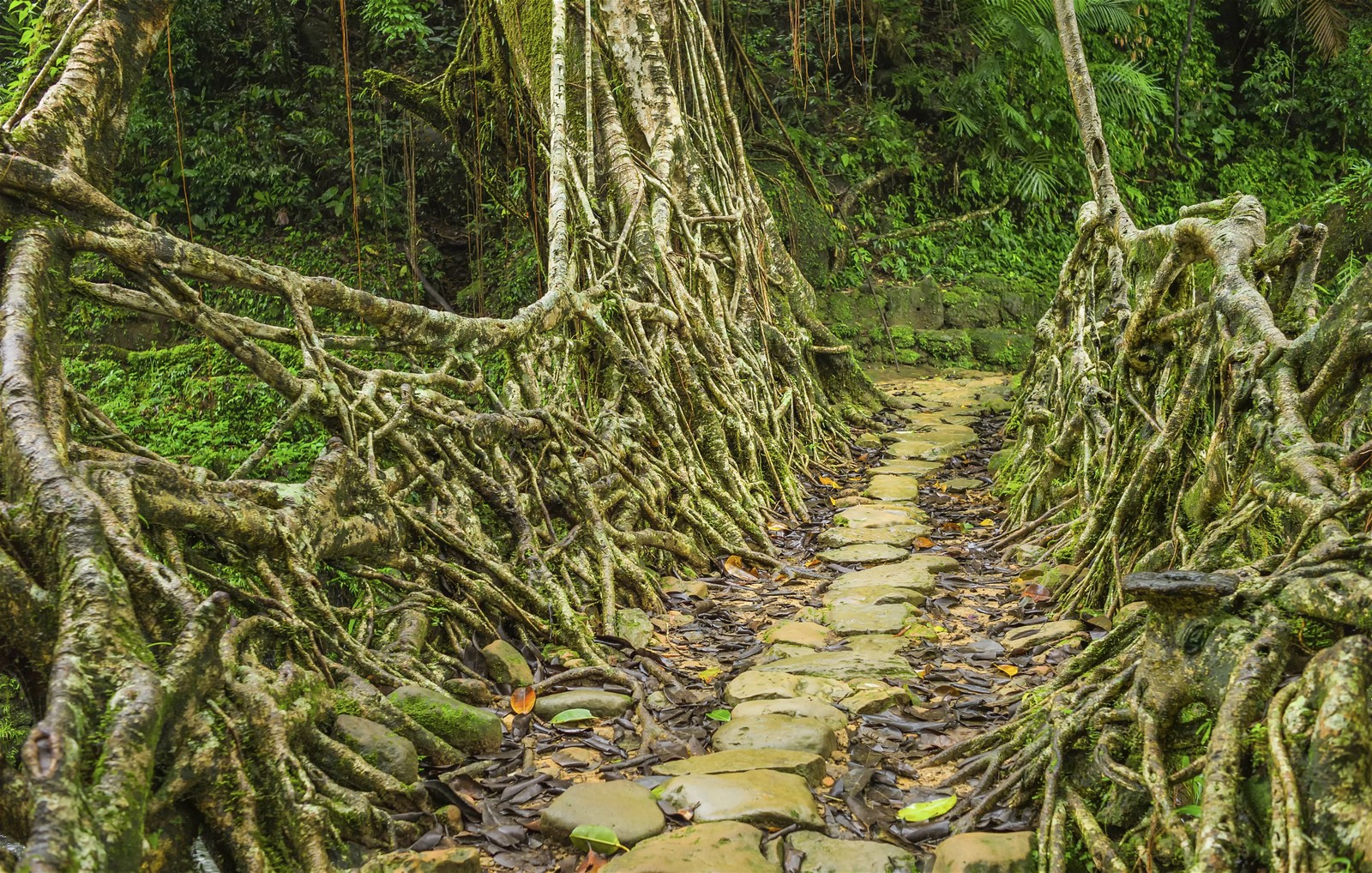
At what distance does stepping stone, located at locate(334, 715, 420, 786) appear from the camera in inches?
84.7

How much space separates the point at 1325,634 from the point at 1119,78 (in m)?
10.4

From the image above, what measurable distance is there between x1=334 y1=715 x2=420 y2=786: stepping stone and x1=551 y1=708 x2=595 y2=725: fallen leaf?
1.92 ft

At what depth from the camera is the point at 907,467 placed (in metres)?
5.98

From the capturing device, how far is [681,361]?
492cm

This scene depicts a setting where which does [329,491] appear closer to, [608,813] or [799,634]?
[608,813]

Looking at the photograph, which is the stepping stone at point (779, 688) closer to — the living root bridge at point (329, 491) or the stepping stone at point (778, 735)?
the stepping stone at point (778, 735)

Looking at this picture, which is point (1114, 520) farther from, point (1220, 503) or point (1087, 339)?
point (1087, 339)

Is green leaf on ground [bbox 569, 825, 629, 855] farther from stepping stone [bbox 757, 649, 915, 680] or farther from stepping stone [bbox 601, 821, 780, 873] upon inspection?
stepping stone [bbox 757, 649, 915, 680]

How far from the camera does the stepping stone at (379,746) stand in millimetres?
2152

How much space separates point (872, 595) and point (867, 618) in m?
0.25

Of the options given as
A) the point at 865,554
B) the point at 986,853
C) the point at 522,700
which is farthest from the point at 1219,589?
the point at 865,554

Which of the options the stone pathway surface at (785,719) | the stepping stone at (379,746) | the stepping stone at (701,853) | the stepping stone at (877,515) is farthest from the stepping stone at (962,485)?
the stepping stone at (379,746)

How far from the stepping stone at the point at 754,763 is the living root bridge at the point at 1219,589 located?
0.37 m

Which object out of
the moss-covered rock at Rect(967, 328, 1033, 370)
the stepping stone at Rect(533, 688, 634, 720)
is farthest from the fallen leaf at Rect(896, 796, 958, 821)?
the moss-covered rock at Rect(967, 328, 1033, 370)
